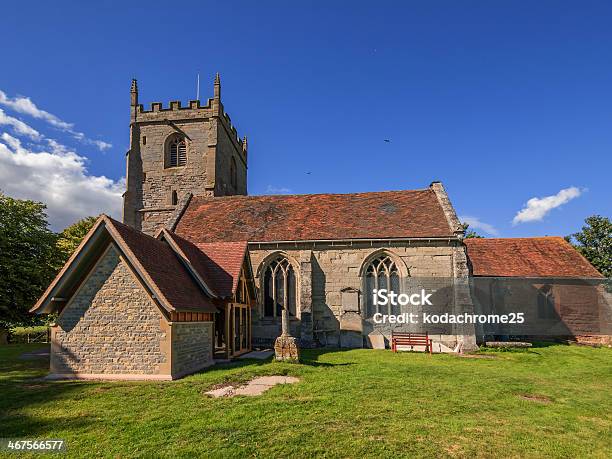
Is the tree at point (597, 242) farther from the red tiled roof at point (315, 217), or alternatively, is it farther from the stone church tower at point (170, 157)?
the stone church tower at point (170, 157)

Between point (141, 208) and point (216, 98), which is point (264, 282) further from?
point (216, 98)

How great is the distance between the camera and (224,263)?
17609mm

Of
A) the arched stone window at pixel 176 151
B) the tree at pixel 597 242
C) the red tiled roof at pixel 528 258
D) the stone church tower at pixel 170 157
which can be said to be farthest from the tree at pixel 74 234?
the tree at pixel 597 242

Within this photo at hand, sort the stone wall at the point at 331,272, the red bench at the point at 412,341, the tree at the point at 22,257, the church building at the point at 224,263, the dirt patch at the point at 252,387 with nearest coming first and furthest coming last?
the dirt patch at the point at 252,387 → the church building at the point at 224,263 → the red bench at the point at 412,341 → the stone wall at the point at 331,272 → the tree at the point at 22,257

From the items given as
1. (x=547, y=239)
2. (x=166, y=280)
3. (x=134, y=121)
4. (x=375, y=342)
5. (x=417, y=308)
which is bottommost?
(x=375, y=342)

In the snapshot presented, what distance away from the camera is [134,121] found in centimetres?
3225

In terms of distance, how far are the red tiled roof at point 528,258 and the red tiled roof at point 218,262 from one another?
1711 cm

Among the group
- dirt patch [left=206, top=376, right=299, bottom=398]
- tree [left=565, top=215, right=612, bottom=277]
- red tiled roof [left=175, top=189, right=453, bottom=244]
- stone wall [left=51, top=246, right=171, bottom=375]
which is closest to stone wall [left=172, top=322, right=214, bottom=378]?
stone wall [left=51, top=246, right=171, bottom=375]

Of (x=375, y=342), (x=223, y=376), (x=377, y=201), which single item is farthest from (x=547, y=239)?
(x=223, y=376)

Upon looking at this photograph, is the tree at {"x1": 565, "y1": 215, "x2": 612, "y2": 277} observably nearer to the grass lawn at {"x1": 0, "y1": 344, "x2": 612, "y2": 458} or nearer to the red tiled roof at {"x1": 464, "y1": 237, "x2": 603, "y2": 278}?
the red tiled roof at {"x1": 464, "y1": 237, "x2": 603, "y2": 278}

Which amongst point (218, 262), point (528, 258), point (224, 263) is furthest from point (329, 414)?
point (528, 258)

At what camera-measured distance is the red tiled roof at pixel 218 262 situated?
52.8 ft

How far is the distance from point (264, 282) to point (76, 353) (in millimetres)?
Result: 11273

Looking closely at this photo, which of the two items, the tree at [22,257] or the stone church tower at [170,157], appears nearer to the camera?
the tree at [22,257]
